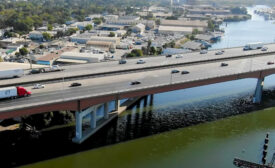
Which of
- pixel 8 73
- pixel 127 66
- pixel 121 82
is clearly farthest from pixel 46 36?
pixel 121 82

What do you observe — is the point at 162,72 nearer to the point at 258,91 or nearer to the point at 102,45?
the point at 258,91

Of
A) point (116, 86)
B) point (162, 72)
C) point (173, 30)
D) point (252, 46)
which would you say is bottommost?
point (116, 86)

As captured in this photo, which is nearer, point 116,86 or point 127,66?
point 116,86

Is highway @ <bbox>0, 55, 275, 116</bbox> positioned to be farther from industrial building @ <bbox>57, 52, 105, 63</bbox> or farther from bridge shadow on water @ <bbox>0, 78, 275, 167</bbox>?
industrial building @ <bbox>57, 52, 105, 63</bbox>

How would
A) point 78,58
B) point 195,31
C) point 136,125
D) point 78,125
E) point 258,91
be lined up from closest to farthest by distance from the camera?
point 78,125 → point 136,125 → point 258,91 → point 78,58 → point 195,31

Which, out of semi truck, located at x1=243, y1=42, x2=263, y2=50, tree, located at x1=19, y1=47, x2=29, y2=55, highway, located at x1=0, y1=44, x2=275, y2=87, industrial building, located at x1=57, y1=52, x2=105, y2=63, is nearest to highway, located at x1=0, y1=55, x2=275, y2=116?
highway, located at x1=0, y1=44, x2=275, y2=87

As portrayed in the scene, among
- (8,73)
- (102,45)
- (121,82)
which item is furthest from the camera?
(102,45)
